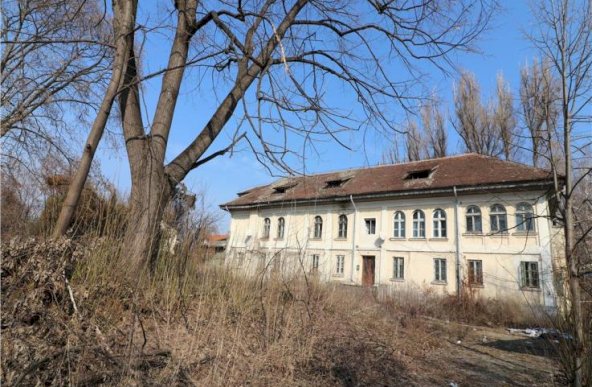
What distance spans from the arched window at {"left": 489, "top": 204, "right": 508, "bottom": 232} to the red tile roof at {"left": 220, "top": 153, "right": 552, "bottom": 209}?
143cm

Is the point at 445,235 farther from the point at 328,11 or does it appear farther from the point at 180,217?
the point at 180,217

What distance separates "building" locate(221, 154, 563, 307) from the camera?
17.6 meters

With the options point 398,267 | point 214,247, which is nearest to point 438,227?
point 398,267

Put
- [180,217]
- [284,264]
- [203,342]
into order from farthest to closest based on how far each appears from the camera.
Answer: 1. [284,264]
2. [180,217]
3. [203,342]

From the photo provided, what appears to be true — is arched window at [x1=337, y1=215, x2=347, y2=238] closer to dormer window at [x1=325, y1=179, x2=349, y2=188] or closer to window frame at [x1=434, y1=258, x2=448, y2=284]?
dormer window at [x1=325, y1=179, x2=349, y2=188]

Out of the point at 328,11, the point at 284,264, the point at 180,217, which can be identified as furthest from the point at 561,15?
the point at 180,217

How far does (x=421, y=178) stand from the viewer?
22406mm

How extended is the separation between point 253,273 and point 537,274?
56.2 ft

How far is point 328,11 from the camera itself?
605 cm

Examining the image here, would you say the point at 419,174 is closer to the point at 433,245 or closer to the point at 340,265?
the point at 433,245

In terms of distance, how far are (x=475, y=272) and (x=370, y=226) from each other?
6764 mm

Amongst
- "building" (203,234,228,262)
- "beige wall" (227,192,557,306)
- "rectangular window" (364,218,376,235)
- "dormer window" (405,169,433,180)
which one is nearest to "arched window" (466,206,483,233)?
"beige wall" (227,192,557,306)

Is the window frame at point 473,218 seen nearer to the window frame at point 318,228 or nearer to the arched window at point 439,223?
the arched window at point 439,223

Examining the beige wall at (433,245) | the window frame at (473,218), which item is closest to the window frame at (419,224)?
the beige wall at (433,245)
